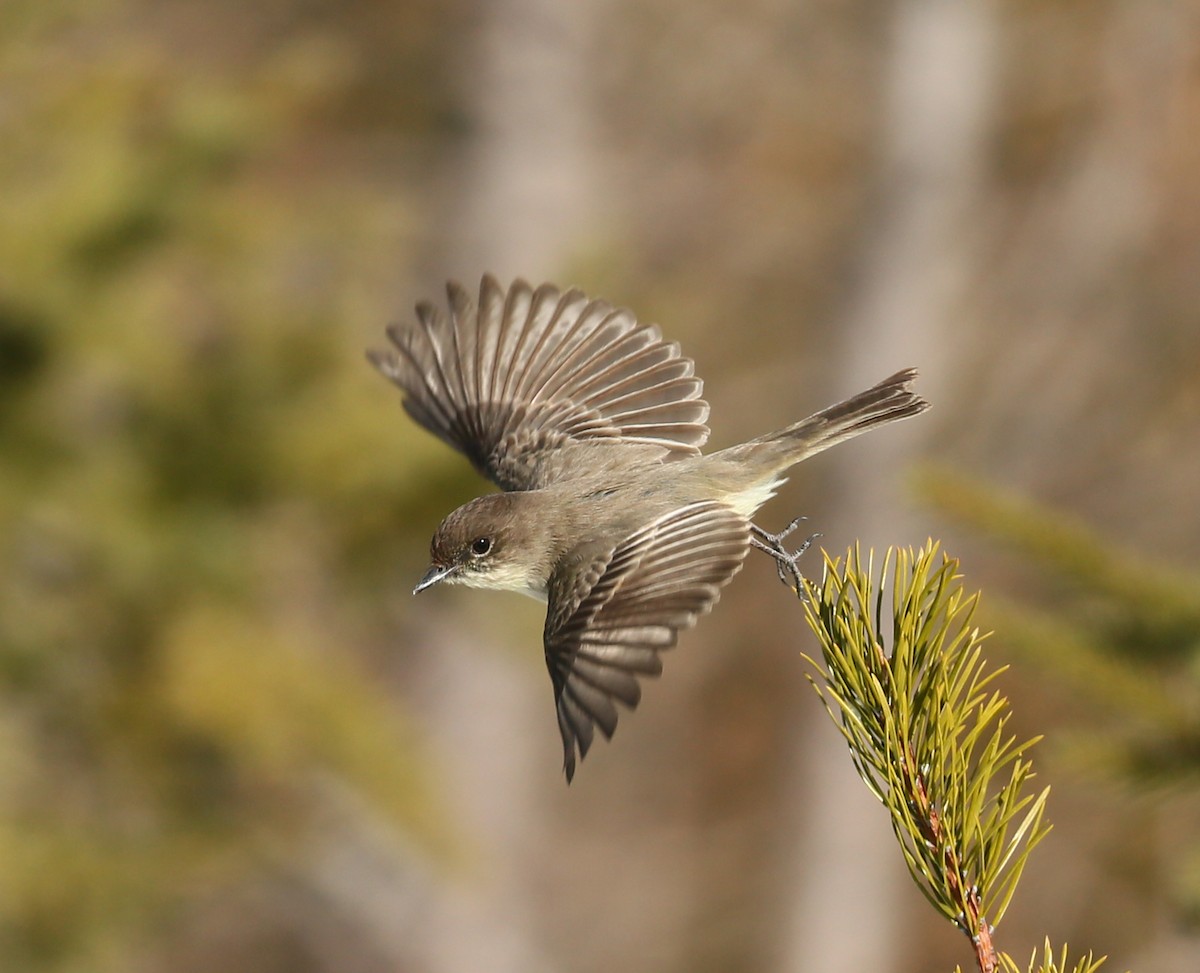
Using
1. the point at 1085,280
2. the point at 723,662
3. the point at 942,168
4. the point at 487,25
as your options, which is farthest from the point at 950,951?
the point at 487,25

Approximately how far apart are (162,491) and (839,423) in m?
3.01

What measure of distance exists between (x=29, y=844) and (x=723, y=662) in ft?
25.1

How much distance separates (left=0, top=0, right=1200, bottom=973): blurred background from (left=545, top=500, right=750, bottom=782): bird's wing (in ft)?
1.39

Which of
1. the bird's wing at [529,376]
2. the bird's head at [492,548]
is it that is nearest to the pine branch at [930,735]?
the bird's head at [492,548]

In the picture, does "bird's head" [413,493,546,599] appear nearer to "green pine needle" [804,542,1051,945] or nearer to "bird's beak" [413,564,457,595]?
"bird's beak" [413,564,457,595]

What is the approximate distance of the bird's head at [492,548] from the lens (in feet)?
11.2

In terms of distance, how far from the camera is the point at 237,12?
10.4 m

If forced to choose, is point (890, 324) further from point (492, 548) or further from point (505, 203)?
point (492, 548)

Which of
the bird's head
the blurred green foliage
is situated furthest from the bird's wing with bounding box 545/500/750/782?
the blurred green foliage

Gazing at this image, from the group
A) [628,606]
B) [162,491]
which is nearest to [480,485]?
[162,491]

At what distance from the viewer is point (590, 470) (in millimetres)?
3830

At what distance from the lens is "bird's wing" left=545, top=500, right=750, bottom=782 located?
7.98 feet

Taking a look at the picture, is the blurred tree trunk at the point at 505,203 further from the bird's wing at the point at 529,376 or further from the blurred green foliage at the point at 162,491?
the bird's wing at the point at 529,376

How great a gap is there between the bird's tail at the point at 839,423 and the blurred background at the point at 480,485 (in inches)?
6.9
